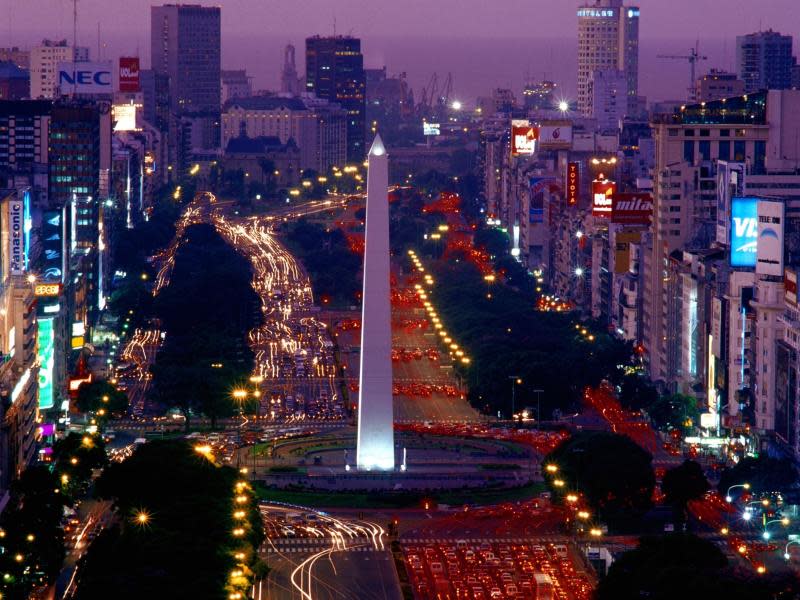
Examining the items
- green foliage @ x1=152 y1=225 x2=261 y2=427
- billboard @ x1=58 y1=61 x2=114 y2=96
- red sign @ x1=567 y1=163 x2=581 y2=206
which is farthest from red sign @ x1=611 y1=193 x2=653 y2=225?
billboard @ x1=58 y1=61 x2=114 y2=96

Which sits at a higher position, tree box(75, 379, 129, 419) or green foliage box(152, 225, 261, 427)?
green foliage box(152, 225, 261, 427)

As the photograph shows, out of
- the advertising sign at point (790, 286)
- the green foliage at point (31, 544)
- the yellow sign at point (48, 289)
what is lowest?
the green foliage at point (31, 544)

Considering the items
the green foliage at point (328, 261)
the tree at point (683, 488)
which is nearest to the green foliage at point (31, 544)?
the tree at point (683, 488)

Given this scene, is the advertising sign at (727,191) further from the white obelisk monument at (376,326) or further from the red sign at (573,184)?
the red sign at (573,184)

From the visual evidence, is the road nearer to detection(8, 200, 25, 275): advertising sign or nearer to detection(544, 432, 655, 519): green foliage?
detection(544, 432, 655, 519): green foliage

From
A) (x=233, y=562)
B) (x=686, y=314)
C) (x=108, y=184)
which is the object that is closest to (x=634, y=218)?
(x=686, y=314)

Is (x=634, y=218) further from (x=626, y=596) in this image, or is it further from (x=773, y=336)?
(x=626, y=596)

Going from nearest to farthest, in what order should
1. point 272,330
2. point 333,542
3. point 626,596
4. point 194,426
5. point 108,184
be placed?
point 626,596, point 333,542, point 194,426, point 272,330, point 108,184
